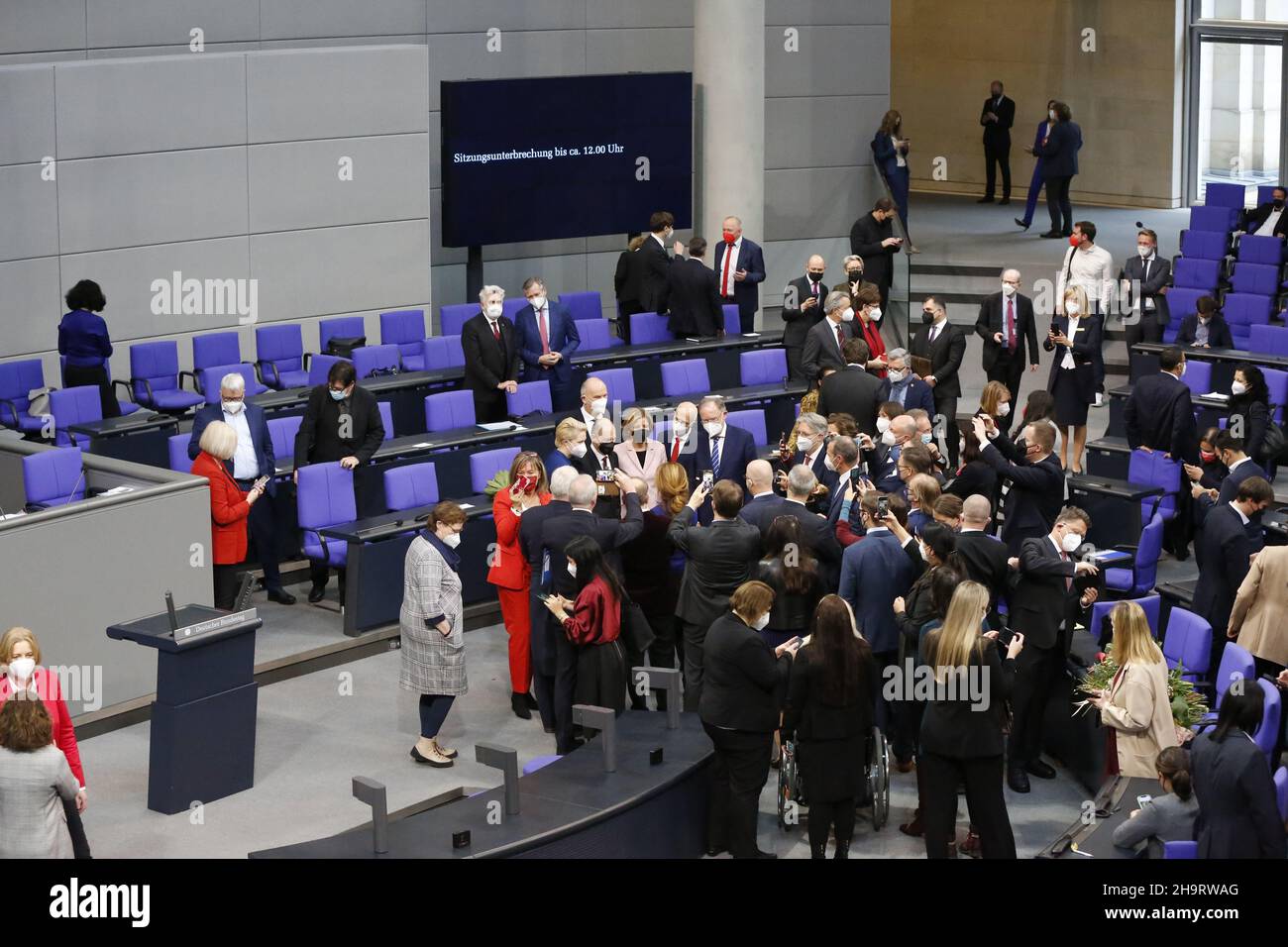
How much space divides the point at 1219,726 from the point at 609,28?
14707 mm

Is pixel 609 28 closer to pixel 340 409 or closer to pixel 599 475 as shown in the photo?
pixel 340 409

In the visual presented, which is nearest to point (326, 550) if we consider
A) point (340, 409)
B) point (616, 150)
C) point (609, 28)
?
point (340, 409)

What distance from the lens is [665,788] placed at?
770cm

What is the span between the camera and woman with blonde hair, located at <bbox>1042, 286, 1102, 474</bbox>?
46.8 ft

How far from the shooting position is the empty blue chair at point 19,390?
13.8 m

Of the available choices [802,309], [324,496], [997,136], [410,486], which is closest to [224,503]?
[324,496]

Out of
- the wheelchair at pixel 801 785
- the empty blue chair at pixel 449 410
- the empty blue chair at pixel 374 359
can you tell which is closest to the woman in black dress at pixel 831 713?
the wheelchair at pixel 801 785

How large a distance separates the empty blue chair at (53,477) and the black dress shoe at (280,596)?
160cm

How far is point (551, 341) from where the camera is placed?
47.3ft

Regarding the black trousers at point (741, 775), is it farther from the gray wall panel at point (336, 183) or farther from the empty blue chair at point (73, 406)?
the gray wall panel at point (336, 183)

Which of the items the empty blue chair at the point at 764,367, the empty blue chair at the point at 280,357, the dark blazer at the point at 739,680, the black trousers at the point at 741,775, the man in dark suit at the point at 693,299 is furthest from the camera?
the man in dark suit at the point at 693,299

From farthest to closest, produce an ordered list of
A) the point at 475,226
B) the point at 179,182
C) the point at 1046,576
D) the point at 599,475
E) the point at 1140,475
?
1. the point at 475,226
2. the point at 179,182
3. the point at 1140,475
4. the point at 599,475
5. the point at 1046,576

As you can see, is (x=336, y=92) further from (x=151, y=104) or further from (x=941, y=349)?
(x=941, y=349)

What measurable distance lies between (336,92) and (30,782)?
10996 millimetres
